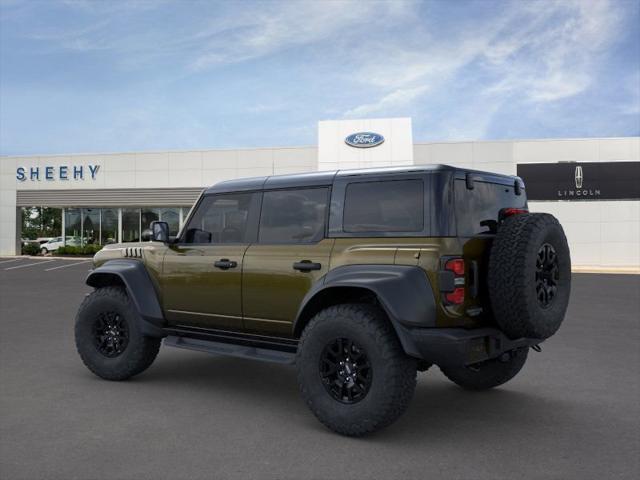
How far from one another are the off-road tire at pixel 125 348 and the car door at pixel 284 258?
1398 mm

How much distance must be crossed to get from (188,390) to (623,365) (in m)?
4.87

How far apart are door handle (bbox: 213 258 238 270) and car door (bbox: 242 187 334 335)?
0.43 feet

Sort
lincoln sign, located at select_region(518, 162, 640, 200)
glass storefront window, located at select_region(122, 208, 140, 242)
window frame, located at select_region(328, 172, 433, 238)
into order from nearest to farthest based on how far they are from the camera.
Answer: window frame, located at select_region(328, 172, 433, 238) < lincoln sign, located at select_region(518, 162, 640, 200) < glass storefront window, located at select_region(122, 208, 140, 242)

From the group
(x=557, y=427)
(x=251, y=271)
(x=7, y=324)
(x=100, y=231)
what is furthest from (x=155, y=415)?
(x=100, y=231)

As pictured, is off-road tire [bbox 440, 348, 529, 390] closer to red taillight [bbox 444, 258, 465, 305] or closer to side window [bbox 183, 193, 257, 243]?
red taillight [bbox 444, 258, 465, 305]

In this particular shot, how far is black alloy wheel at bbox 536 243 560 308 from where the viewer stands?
173 inches

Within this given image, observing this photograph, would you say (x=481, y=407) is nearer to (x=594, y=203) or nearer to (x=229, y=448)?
(x=229, y=448)

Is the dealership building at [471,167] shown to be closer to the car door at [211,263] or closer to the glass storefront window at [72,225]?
the glass storefront window at [72,225]

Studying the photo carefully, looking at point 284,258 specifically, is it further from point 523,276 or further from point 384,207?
point 523,276

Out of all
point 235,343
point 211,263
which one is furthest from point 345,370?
point 211,263

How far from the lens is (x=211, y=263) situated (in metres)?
5.39

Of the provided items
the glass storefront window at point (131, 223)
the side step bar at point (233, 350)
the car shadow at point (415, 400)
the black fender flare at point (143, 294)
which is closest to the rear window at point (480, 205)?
the car shadow at point (415, 400)

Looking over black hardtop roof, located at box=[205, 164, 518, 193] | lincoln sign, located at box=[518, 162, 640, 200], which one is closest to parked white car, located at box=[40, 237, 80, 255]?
lincoln sign, located at box=[518, 162, 640, 200]

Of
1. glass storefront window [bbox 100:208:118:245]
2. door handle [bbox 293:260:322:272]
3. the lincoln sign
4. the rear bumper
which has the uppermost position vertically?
the lincoln sign
